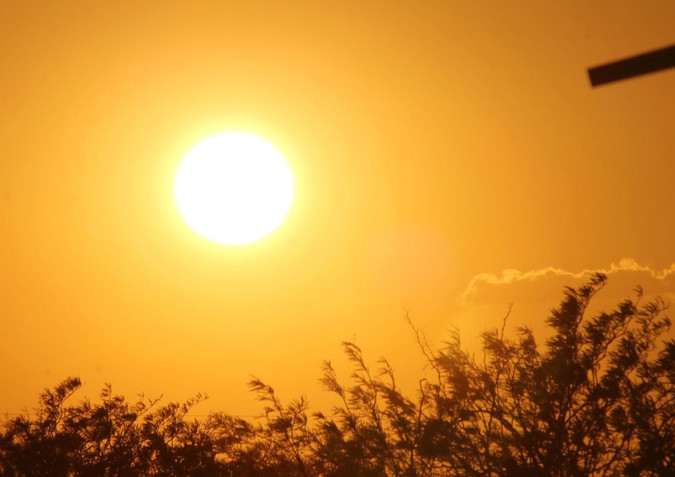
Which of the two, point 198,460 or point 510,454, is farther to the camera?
point 198,460

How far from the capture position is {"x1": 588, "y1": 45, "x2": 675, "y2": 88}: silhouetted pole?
2293 mm

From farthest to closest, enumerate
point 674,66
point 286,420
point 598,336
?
point 286,420 < point 598,336 < point 674,66

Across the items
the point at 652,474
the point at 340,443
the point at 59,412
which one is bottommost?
the point at 652,474

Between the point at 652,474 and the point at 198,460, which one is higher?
the point at 198,460

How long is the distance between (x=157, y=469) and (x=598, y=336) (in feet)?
39.6

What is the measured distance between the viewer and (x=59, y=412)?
1688 cm

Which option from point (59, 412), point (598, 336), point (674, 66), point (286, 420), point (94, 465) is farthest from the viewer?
point (59, 412)

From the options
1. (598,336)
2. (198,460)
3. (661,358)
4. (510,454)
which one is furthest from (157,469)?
(661,358)

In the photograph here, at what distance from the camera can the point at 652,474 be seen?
457 inches

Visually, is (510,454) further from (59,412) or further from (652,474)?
(59,412)

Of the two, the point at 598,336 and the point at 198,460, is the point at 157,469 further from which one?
the point at 598,336

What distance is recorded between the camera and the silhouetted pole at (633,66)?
229 centimetres

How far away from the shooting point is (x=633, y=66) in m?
2.33

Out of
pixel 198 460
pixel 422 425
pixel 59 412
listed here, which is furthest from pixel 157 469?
pixel 422 425
